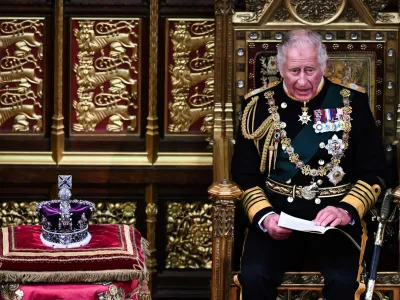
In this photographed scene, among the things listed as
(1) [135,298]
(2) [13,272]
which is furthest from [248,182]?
(2) [13,272]

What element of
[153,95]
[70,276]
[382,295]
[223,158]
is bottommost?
[382,295]

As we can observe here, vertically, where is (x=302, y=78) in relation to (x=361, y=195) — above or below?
above

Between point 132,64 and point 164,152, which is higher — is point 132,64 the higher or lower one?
the higher one

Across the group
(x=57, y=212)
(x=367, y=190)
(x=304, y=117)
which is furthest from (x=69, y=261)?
(x=367, y=190)

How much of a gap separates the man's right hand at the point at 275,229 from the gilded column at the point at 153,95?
131cm

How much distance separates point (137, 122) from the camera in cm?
782

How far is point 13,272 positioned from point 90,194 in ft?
4.90

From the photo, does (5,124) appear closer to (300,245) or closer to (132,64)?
(132,64)

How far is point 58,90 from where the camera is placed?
25.4 ft

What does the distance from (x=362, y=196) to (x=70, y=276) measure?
1487 mm

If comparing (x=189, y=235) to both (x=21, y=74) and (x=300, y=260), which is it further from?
(x=21, y=74)

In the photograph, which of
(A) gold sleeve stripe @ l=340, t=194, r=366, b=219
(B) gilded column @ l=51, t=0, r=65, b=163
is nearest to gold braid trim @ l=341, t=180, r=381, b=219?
(A) gold sleeve stripe @ l=340, t=194, r=366, b=219

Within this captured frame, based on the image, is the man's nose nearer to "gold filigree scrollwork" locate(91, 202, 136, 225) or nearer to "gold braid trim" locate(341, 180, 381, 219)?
"gold braid trim" locate(341, 180, 381, 219)

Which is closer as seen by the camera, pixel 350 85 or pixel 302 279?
pixel 302 279
